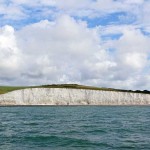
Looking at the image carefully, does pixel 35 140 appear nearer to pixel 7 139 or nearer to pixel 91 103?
pixel 7 139

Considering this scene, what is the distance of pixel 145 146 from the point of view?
32906mm

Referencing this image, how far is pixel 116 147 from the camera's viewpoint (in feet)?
107

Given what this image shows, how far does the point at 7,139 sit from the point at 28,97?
13302 cm

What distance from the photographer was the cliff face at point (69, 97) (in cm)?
16962

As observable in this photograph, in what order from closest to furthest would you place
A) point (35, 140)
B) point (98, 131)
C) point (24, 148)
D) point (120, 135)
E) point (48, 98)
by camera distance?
point (24, 148)
point (35, 140)
point (120, 135)
point (98, 131)
point (48, 98)

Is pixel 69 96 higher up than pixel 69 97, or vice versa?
pixel 69 96

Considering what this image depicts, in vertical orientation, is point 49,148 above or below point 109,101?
below

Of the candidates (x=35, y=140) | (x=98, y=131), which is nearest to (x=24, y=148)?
(x=35, y=140)

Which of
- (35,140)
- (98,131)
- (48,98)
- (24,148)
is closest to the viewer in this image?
(24,148)

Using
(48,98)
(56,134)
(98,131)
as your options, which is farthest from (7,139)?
(48,98)

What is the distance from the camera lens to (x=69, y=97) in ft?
563

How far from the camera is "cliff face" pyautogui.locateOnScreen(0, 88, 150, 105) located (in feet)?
557

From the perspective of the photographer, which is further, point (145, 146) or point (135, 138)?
point (135, 138)

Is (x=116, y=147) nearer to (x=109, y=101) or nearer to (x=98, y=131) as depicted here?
(x=98, y=131)
